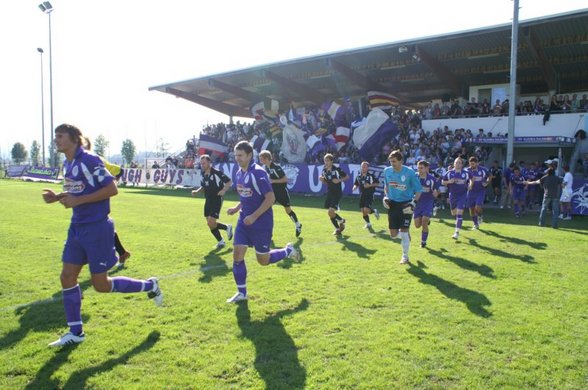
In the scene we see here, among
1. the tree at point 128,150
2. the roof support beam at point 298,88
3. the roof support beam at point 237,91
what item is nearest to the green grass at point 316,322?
the roof support beam at point 298,88

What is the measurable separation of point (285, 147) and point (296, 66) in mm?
6200

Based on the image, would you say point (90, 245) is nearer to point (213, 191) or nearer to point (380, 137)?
point (213, 191)

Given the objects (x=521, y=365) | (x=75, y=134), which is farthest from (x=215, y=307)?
(x=521, y=365)

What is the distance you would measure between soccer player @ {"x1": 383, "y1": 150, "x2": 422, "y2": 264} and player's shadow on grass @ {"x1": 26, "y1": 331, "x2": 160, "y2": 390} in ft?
16.4

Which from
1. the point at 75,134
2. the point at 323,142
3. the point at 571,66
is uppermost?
the point at 571,66

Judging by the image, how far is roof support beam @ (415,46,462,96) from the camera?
2517 cm

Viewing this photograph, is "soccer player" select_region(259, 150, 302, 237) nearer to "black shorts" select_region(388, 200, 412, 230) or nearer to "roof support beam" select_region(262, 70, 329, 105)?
"black shorts" select_region(388, 200, 412, 230)

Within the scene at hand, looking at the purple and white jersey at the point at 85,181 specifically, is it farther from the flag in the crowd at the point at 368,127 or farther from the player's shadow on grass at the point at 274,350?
the flag in the crowd at the point at 368,127

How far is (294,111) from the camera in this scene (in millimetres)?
32312

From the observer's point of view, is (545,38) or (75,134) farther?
(545,38)

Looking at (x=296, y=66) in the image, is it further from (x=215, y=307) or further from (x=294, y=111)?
(x=215, y=307)

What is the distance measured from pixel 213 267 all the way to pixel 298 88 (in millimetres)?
28948

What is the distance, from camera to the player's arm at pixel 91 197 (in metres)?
4.04

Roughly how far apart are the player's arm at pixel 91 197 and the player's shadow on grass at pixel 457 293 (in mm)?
4397
